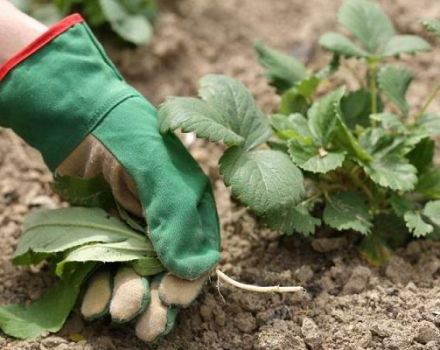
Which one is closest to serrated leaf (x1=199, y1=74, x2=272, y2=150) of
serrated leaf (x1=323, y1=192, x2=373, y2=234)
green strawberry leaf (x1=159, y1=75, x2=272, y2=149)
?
green strawberry leaf (x1=159, y1=75, x2=272, y2=149)

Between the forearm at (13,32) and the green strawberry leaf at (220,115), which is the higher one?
the forearm at (13,32)

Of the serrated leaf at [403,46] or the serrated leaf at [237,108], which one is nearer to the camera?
the serrated leaf at [237,108]

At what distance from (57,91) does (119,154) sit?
0.18m

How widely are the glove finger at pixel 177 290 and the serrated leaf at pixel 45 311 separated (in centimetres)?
16

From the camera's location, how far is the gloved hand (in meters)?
1.57

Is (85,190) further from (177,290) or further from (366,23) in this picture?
(366,23)

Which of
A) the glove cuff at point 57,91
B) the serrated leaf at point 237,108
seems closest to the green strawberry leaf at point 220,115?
the serrated leaf at point 237,108

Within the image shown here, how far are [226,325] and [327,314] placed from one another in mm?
214

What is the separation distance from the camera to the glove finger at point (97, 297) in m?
1.61

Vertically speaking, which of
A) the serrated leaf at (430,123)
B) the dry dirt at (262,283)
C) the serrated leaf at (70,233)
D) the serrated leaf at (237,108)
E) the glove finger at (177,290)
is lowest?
the dry dirt at (262,283)

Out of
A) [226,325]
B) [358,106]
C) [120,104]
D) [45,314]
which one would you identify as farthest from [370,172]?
[45,314]

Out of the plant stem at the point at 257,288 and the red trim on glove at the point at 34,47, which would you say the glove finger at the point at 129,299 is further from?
the red trim on glove at the point at 34,47

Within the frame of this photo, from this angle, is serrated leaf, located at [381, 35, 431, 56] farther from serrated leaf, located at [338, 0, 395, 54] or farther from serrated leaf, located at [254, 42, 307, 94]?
serrated leaf, located at [254, 42, 307, 94]

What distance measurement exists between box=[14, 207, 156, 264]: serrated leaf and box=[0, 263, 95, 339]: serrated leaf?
0.06 m
